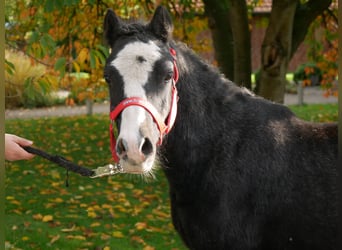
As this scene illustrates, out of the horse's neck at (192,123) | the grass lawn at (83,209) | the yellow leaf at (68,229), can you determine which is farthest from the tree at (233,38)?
the horse's neck at (192,123)

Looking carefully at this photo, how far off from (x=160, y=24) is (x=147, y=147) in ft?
2.70

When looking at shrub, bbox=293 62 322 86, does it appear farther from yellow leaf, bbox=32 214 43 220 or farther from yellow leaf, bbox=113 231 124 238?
yellow leaf, bbox=113 231 124 238

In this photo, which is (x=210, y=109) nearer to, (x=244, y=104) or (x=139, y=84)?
(x=244, y=104)

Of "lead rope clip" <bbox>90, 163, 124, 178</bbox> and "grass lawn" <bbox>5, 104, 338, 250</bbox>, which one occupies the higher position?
"lead rope clip" <bbox>90, 163, 124, 178</bbox>

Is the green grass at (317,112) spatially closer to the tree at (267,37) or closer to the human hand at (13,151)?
the tree at (267,37)

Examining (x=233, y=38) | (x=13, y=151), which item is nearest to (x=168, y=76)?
(x=13, y=151)

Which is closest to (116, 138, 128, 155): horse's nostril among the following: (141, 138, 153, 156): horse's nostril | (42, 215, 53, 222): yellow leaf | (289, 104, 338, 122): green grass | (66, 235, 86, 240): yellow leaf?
(141, 138, 153, 156): horse's nostril

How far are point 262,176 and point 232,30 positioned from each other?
4.75 metres

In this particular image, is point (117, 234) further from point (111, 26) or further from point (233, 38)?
point (233, 38)

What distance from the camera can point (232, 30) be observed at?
773 cm

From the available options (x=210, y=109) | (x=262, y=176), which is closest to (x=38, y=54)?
(x=210, y=109)

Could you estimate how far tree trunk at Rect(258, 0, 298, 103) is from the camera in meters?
7.06

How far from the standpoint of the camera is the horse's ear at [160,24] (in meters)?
3.21

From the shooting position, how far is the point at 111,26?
10.9 feet
